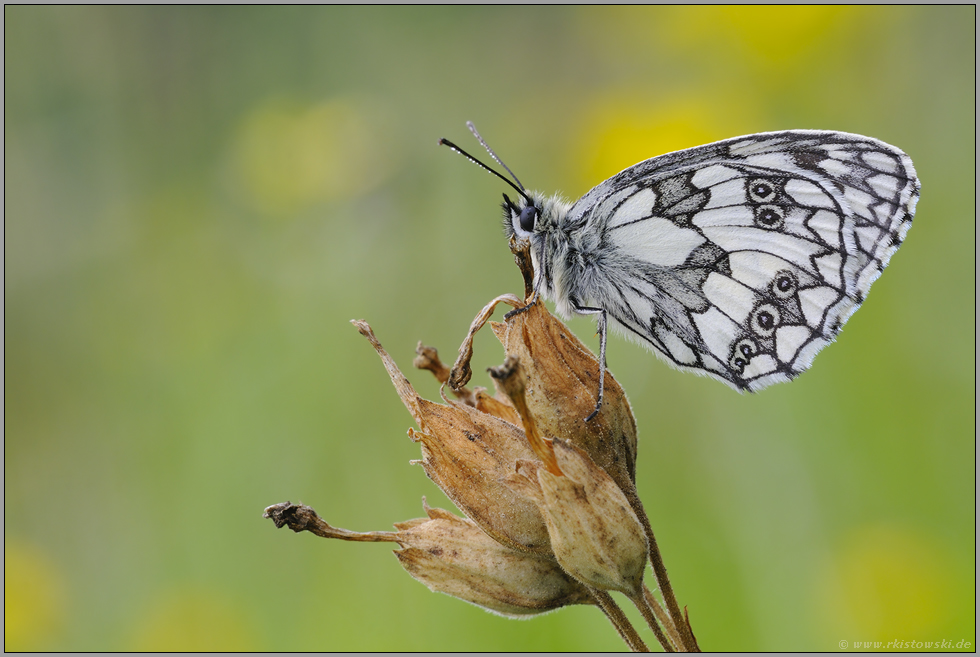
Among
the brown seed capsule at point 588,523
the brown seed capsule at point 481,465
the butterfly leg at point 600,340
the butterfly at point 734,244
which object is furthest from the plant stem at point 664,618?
the butterfly at point 734,244

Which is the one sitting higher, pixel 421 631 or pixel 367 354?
pixel 367 354

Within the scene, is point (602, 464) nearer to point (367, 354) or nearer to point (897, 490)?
point (897, 490)

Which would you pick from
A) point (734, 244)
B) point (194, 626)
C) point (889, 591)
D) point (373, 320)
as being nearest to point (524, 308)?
point (734, 244)

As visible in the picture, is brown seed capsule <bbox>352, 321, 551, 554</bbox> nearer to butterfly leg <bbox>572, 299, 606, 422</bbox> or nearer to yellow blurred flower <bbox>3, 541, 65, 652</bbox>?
butterfly leg <bbox>572, 299, 606, 422</bbox>

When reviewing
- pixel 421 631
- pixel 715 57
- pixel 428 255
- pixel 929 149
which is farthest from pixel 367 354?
pixel 929 149

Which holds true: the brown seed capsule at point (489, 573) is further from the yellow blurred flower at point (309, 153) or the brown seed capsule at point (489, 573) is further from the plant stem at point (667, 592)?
the yellow blurred flower at point (309, 153)

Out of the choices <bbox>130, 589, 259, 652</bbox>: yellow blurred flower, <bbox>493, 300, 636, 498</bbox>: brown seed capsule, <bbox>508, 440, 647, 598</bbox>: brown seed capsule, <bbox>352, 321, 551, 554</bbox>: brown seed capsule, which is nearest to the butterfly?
<bbox>493, 300, 636, 498</bbox>: brown seed capsule

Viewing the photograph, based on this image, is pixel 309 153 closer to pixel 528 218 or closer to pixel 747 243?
pixel 528 218
